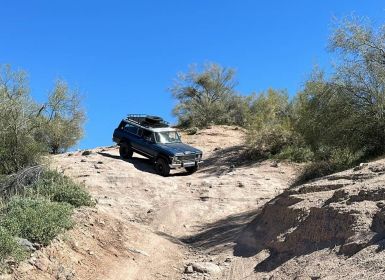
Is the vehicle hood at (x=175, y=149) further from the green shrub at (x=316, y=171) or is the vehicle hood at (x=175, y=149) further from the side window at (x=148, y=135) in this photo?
the green shrub at (x=316, y=171)

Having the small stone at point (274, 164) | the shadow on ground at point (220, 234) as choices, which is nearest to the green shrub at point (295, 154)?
the small stone at point (274, 164)

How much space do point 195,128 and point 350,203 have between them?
26446mm

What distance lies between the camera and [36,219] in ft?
30.0

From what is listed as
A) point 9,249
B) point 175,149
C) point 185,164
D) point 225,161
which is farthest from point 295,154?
point 9,249

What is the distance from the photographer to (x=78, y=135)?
1159 inches

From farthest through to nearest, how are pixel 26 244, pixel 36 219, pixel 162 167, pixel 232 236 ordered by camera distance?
pixel 162 167
pixel 232 236
pixel 36 219
pixel 26 244

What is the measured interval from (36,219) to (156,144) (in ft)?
45.2

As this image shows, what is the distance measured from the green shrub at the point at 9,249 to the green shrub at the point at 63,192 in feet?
11.0

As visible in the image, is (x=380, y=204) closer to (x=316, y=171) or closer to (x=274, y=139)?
(x=316, y=171)

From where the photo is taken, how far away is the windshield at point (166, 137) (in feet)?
76.1

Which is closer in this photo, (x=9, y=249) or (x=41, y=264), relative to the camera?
(x=9, y=249)

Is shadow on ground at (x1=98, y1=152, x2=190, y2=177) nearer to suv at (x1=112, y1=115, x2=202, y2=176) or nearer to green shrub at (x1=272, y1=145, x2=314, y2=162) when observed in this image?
suv at (x1=112, y1=115, x2=202, y2=176)

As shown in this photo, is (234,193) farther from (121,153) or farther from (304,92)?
(121,153)

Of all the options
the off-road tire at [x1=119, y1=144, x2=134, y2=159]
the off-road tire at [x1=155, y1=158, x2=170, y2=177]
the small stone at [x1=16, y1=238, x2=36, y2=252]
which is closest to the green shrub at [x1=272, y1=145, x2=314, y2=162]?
the off-road tire at [x1=155, y1=158, x2=170, y2=177]
